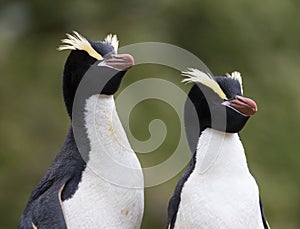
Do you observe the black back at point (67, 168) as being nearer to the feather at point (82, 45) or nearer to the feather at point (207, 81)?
the feather at point (82, 45)

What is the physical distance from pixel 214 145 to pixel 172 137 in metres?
1.04

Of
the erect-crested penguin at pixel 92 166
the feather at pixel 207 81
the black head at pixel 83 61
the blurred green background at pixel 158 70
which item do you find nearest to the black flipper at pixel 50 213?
the erect-crested penguin at pixel 92 166

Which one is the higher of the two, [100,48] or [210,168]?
[100,48]

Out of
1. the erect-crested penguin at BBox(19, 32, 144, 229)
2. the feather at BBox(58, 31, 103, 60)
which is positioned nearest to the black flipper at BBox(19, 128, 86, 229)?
the erect-crested penguin at BBox(19, 32, 144, 229)

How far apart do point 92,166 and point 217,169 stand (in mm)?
224

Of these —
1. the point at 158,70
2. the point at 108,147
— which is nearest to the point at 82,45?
the point at 108,147

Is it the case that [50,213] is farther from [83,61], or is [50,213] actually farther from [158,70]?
[158,70]

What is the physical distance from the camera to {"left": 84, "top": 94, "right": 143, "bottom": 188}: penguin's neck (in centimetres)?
155

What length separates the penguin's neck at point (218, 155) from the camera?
1.53m

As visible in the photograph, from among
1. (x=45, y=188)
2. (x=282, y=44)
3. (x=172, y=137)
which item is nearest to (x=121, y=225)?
(x=45, y=188)

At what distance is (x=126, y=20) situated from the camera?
350cm

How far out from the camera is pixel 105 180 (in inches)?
61.0

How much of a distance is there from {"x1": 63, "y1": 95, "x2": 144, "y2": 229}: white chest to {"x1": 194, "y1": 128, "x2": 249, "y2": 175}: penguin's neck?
4.8 inches

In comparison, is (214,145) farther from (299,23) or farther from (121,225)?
(299,23)
